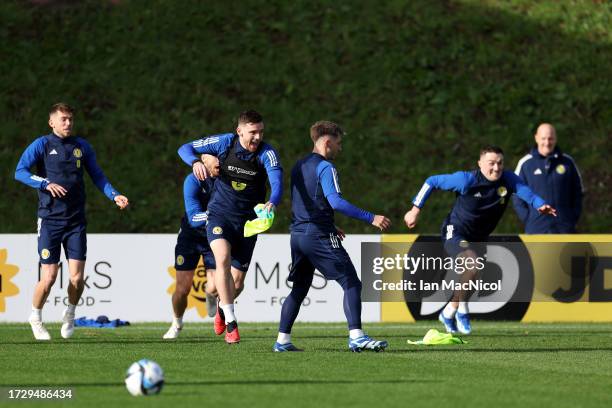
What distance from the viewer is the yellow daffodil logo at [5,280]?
54.9ft

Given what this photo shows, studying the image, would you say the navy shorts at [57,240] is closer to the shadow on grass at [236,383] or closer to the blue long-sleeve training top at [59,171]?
the blue long-sleeve training top at [59,171]

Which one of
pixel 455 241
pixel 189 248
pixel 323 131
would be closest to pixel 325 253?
pixel 323 131

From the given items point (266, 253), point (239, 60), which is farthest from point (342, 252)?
point (239, 60)

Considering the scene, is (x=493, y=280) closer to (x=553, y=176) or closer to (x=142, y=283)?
(x=553, y=176)

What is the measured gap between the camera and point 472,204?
45.4ft

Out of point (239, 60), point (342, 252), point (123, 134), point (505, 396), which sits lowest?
point (505, 396)

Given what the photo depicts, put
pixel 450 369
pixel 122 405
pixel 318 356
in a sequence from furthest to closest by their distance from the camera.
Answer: pixel 318 356, pixel 450 369, pixel 122 405

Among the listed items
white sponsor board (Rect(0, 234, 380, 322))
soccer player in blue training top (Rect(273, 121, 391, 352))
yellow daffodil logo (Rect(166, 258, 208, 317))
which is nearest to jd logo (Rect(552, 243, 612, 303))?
white sponsor board (Rect(0, 234, 380, 322))

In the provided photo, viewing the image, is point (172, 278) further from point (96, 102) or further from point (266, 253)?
point (96, 102)

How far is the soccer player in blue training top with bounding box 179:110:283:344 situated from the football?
380cm

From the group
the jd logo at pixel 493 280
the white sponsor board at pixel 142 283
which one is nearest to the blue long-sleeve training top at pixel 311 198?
the white sponsor board at pixel 142 283

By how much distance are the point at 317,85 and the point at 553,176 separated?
951 cm

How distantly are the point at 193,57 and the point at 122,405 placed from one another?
19.9 meters

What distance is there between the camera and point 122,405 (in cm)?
712
